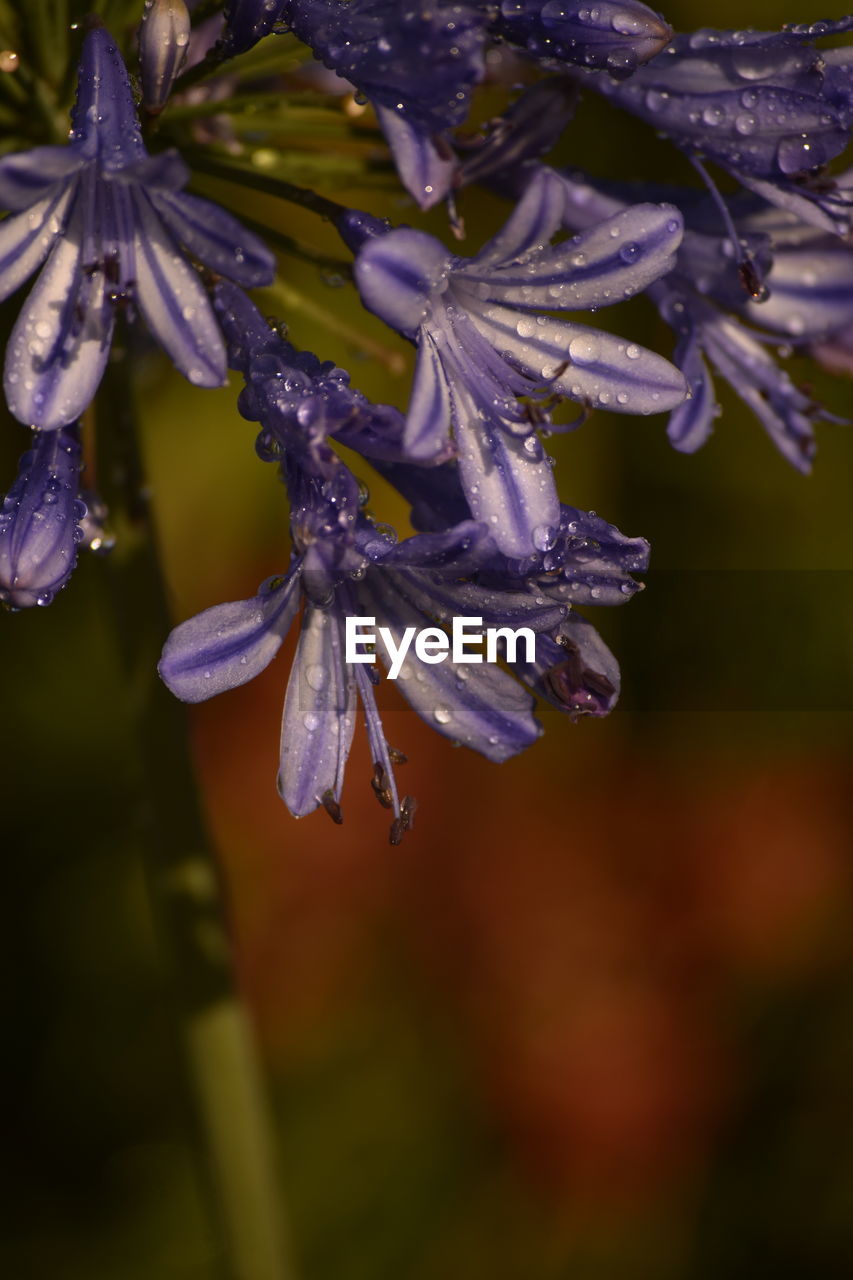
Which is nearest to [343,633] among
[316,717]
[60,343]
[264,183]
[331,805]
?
[316,717]

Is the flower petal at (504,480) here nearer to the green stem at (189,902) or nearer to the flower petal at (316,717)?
the flower petal at (316,717)

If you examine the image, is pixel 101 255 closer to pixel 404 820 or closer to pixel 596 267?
pixel 596 267

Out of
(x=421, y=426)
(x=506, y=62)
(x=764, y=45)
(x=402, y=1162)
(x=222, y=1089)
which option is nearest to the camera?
(x=421, y=426)

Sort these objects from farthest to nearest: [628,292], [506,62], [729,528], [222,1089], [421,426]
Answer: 1. [729,528]
2. [222,1089]
3. [506,62]
4. [628,292]
5. [421,426]

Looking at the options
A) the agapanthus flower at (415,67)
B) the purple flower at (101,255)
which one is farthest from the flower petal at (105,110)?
the agapanthus flower at (415,67)

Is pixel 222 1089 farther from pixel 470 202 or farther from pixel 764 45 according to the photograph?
pixel 470 202

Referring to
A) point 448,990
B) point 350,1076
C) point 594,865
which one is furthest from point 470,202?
point 350,1076
